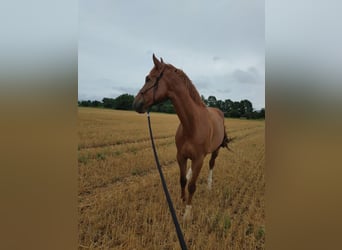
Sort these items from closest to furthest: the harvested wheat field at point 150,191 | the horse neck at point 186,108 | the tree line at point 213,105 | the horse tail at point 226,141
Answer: the harvested wheat field at point 150,191 → the tree line at point 213,105 → the horse neck at point 186,108 → the horse tail at point 226,141

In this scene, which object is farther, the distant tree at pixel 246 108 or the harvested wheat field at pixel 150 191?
the distant tree at pixel 246 108

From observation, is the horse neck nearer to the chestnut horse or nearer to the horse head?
the chestnut horse

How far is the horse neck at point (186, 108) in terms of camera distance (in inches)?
63.9

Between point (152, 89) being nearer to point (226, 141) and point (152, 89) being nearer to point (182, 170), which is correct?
point (182, 170)

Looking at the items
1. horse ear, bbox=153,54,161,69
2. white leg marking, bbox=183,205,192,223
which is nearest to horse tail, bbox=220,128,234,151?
white leg marking, bbox=183,205,192,223

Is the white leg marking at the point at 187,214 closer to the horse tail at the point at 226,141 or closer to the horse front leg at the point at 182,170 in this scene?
the horse front leg at the point at 182,170

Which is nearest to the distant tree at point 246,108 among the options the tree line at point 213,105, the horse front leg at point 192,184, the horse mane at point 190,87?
the tree line at point 213,105

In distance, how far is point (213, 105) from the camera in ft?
5.48

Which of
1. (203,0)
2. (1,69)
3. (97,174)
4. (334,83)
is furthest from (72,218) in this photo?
(203,0)

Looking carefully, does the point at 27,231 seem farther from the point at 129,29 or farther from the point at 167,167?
the point at 129,29

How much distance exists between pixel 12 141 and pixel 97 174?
2.08ft

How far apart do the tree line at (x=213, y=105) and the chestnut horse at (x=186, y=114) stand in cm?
4

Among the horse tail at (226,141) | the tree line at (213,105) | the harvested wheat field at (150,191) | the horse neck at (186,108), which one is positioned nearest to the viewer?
the harvested wheat field at (150,191)

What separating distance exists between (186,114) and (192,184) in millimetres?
523
